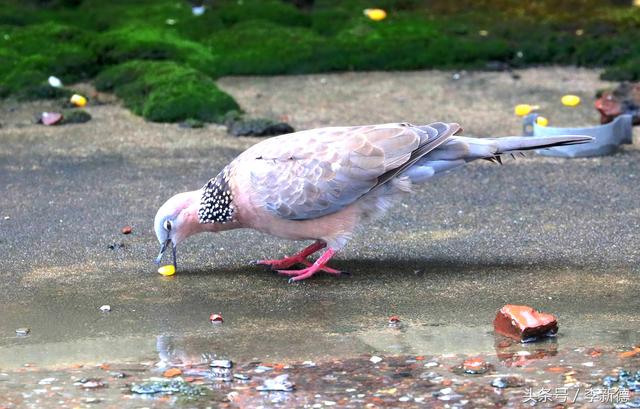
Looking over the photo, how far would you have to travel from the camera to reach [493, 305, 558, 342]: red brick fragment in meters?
5.02

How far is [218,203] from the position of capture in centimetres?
596

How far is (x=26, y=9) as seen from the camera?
11328 mm

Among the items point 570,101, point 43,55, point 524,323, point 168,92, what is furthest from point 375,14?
point 524,323

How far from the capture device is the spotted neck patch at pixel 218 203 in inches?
234

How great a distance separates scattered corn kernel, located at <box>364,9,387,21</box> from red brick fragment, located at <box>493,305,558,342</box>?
659 centimetres

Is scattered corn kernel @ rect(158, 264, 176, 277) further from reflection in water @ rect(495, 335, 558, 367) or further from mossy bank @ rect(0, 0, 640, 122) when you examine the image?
mossy bank @ rect(0, 0, 640, 122)

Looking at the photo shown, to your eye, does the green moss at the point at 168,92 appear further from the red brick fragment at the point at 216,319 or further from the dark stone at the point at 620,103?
the red brick fragment at the point at 216,319

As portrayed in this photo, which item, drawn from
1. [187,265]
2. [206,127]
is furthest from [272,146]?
[206,127]

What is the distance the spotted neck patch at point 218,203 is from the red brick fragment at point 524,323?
5.16 ft

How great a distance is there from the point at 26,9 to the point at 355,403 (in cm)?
799

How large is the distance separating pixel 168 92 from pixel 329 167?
352 cm

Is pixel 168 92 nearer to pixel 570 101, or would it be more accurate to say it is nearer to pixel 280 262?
pixel 570 101

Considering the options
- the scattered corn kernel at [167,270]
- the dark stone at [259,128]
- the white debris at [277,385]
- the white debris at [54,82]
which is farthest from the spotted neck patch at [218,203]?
the white debris at [54,82]

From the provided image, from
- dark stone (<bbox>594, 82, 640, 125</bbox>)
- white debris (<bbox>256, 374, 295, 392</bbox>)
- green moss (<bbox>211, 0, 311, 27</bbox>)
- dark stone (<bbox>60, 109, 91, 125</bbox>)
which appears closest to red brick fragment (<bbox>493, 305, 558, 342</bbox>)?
white debris (<bbox>256, 374, 295, 392</bbox>)
